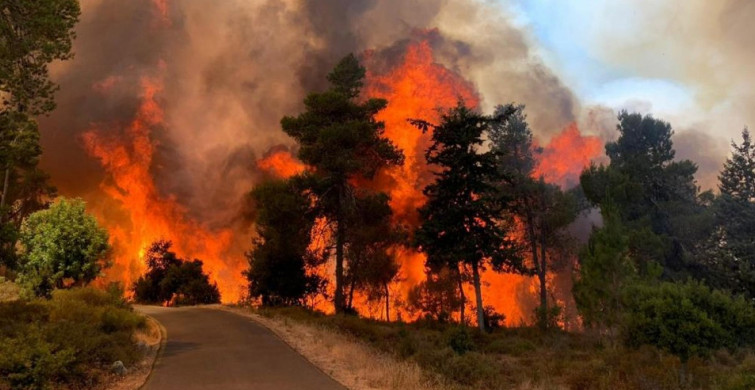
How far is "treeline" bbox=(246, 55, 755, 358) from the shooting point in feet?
69.3

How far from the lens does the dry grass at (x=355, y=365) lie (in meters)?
11.4

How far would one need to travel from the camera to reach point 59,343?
36.7 ft

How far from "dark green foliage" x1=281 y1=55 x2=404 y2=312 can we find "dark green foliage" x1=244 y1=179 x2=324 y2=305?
1.61m

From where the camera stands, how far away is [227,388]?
10.7 metres

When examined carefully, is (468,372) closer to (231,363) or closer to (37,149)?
(231,363)

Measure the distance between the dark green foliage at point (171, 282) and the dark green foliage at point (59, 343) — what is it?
30981 mm

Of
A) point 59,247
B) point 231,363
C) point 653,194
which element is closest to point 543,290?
point 653,194

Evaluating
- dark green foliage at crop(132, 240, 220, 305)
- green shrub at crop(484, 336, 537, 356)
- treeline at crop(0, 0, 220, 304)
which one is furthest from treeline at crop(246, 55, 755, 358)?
dark green foliage at crop(132, 240, 220, 305)

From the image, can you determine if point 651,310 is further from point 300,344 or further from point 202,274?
point 202,274

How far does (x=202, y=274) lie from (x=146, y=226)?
13.7 meters

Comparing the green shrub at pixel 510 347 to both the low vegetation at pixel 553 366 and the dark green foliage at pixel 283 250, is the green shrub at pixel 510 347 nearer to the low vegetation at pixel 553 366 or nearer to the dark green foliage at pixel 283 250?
the low vegetation at pixel 553 366

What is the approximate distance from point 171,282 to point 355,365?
43.5 meters

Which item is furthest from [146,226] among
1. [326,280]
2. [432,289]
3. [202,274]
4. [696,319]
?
[696,319]

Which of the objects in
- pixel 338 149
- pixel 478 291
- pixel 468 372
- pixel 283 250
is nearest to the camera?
→ pixel 468 372
